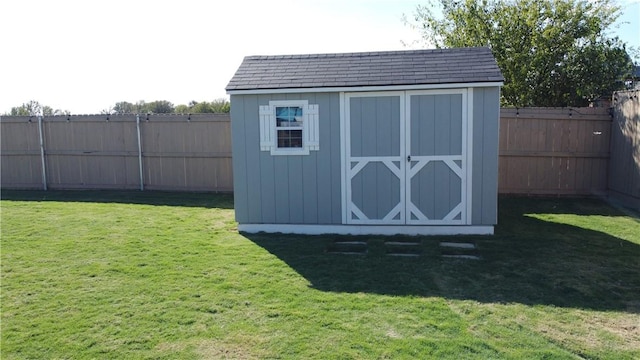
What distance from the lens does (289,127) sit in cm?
773

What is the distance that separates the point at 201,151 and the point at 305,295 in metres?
7.57

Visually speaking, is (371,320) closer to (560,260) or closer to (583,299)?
(583,299)

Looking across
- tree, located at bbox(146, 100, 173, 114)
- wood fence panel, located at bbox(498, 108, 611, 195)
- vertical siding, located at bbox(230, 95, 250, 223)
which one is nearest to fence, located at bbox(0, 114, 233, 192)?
vertical siding, located at bbox(230, 95, 250, 223)

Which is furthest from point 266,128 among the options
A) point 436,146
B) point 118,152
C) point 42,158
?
point 42,158

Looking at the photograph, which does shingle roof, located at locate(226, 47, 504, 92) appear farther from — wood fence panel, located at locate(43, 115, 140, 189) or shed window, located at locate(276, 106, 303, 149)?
wood fence panel, located at locate(43, 115, 140, 189)

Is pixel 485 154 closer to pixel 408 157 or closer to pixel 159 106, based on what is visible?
pixel 408 157

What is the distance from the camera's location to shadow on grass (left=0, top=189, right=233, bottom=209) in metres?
10.6

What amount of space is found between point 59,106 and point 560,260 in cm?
2698

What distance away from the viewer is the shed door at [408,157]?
24.2 ft

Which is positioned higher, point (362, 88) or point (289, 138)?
point (362, 88)

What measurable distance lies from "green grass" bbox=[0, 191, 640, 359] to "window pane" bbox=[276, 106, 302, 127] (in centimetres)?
184

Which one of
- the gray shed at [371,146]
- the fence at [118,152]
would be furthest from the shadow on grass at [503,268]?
the fence at [118,152]

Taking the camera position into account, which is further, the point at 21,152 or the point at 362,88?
the point at 21,152

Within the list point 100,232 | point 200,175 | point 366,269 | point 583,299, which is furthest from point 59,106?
point 583,299
